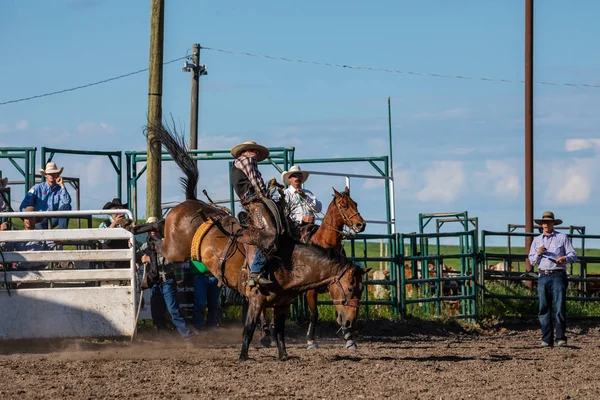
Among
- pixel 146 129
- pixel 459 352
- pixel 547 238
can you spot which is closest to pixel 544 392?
pixel 459 352

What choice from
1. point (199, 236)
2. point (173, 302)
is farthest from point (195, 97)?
point (199, 236)

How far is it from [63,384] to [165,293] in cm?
388

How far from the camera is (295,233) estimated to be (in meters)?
12.0

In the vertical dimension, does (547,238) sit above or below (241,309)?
above

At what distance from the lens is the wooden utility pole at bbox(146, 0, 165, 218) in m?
13.8

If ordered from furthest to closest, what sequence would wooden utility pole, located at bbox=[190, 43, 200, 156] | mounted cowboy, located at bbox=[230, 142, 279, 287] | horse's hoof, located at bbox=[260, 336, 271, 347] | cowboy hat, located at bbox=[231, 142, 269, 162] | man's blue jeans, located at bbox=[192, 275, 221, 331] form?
wooden utility pole, located at bbox=[190, 43, 200, 156]
man's blue jeans, located at bbox=[192, 275, 221, 331]
horse's hoof, located at bbox=[260, 336, 271, 347]
cowboy hat, located at bbox=[231, 142, 269, 162]
mounted cowboy, located at bbox=[230, 142, 279, 287]

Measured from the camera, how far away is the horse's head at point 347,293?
420 inches

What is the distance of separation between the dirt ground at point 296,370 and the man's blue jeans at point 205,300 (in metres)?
0.23

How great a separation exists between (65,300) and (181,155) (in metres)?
2.33

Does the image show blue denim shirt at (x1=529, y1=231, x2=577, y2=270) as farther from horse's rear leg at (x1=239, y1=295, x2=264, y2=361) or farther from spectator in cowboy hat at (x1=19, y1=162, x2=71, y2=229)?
spectator in cowboy hat at (x1=19, y1=162, x2=71, y2=229)

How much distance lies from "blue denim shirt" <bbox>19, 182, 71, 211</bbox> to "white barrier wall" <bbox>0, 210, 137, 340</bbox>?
1317 mm

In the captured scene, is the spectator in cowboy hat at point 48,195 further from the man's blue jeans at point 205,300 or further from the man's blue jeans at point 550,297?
the man's blue jeans at point 550,297

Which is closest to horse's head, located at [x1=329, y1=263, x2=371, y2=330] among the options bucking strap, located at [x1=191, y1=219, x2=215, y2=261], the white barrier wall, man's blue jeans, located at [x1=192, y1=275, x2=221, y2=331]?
bucking strap, located at [x1=191, y1=219, x2=215, y2=261]

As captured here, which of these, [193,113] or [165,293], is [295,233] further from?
[193,113]
